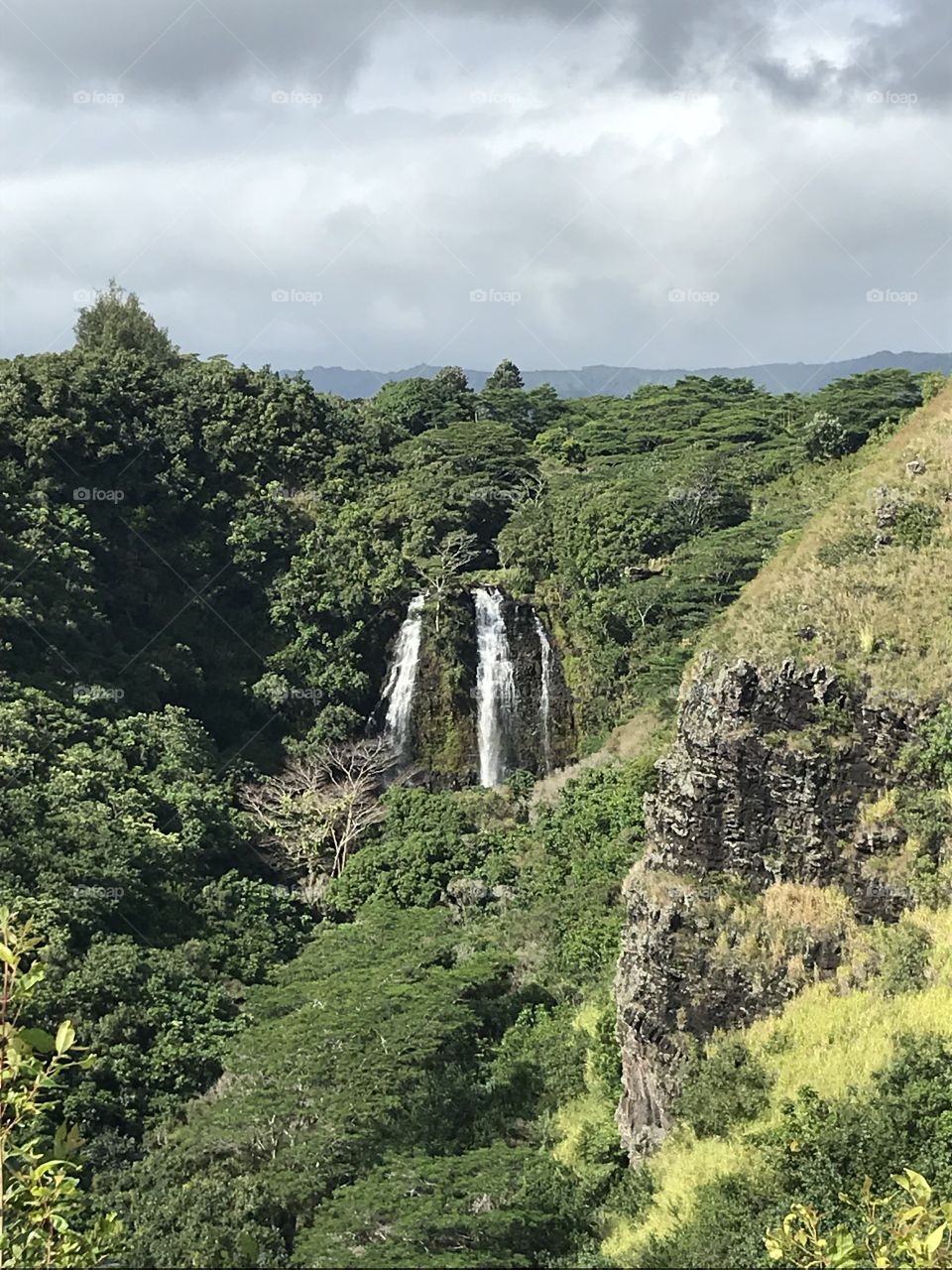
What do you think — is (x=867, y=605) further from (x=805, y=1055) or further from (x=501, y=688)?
(x=501, y=688)

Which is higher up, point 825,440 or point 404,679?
point 825,440

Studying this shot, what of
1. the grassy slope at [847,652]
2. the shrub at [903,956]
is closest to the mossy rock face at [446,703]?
the grassy slope at [847,652]

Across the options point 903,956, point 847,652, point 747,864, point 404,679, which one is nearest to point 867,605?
point 847,652

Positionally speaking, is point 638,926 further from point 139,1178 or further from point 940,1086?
point 139,1178

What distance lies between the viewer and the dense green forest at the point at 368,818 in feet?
49.6

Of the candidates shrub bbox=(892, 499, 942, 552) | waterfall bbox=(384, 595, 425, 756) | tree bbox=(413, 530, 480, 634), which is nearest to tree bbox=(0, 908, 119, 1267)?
shrub bbox=(892, 499, 942, 552)

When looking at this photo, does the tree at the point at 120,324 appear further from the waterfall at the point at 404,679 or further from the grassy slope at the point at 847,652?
the grassy slope at the point at 847,652

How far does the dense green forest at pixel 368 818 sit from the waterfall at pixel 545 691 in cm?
55

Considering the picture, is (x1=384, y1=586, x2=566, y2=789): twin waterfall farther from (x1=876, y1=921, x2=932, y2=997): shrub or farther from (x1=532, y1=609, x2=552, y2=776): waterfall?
(x1=876, y1=921, x2=932, y2=997): shrub

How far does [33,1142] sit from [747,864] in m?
13.6

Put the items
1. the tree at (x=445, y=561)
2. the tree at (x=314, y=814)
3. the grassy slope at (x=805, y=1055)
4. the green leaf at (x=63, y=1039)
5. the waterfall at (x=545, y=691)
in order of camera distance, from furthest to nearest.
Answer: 1. the tree at (x=445, y=561)
2. the waterfall at (x=545, y=691)
3. the tree at (x=314, y=814)
4. the grassy slope at (x=805, y=1055)
5. the green leaf at (x=63, y=1039)

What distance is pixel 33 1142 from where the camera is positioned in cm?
536

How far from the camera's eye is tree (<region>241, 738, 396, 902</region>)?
32.1 metres

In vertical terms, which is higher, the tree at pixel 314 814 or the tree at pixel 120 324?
the tree at pixel 120 324
